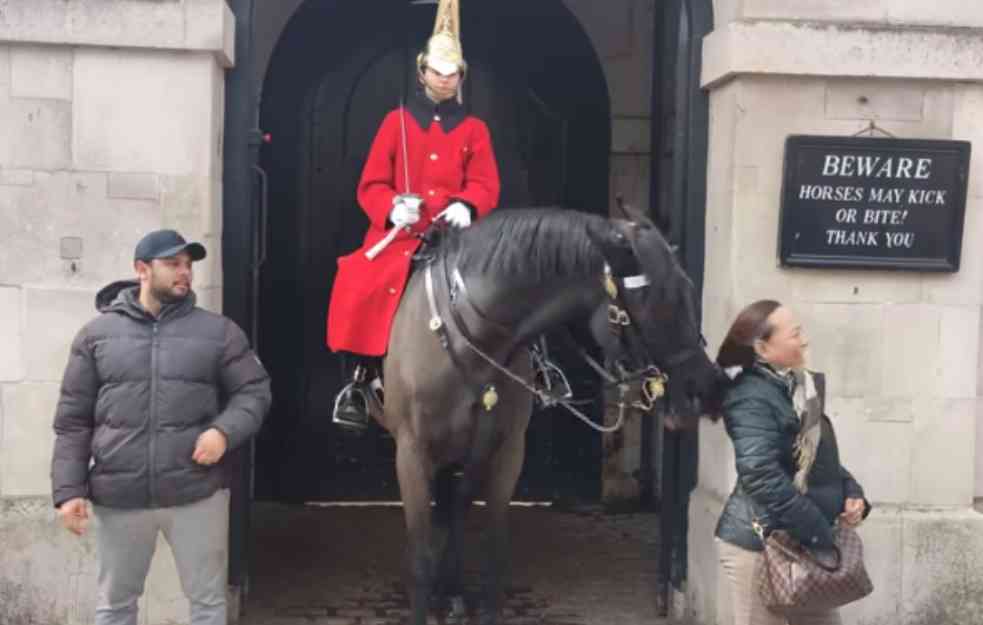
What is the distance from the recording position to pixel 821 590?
4445mm

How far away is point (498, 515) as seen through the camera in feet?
19.0

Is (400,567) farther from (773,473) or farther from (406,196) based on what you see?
(773,473)

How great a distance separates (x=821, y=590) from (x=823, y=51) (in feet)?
8.56

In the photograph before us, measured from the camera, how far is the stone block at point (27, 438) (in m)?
6.07

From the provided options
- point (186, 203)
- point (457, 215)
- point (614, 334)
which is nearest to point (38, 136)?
point (186, 203)

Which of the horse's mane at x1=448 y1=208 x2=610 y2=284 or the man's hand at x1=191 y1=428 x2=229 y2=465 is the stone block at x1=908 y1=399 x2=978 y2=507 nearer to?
the horse's mane at x1=448 y1=208 x2=610 y2=284

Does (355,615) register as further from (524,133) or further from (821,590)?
(524,133)

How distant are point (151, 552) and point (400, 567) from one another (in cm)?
276

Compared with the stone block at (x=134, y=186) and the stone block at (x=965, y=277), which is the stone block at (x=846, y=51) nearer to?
the stone block at (x=965, y=277)

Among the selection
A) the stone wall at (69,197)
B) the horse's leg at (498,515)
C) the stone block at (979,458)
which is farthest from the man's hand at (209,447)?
the stone block at (979,458)

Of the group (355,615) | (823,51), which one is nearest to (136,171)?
(355,615)

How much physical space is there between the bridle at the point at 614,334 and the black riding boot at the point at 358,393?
672mm

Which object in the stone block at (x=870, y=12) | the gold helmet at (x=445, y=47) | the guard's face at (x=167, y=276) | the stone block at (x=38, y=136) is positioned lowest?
the guard's face at (x=167, y=276)

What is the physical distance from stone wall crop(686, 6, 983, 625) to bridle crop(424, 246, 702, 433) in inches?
46.7
